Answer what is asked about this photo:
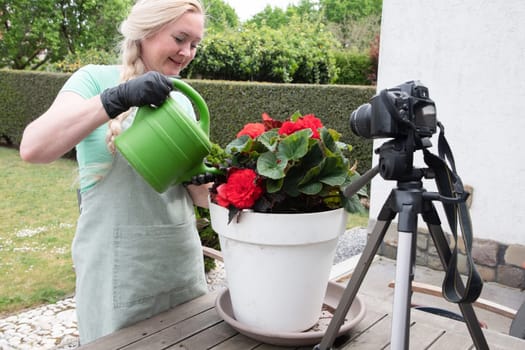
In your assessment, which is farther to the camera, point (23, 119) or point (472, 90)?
point (23, 119)

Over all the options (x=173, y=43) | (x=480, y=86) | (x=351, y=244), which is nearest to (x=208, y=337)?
(x=173, y=43)

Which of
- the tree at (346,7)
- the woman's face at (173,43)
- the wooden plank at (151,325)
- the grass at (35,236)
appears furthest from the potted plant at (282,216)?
the tree at (346,7)

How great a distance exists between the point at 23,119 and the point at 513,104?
30.0ft

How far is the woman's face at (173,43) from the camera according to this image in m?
1.37

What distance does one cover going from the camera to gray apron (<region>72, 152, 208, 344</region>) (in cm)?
132

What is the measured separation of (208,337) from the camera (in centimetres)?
110

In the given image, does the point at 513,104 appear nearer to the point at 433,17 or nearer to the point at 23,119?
the point at 433,17

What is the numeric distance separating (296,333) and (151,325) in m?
0.37

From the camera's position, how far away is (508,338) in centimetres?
113

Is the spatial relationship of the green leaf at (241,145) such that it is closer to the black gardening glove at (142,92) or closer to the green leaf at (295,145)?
the green leaf at (295,145)

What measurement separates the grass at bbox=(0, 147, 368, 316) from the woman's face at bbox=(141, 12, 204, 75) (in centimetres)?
222

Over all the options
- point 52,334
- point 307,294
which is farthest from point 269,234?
point 52,334

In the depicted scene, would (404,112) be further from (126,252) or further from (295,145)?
(126,252)

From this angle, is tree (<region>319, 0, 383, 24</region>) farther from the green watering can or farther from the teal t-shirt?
the green watering can
